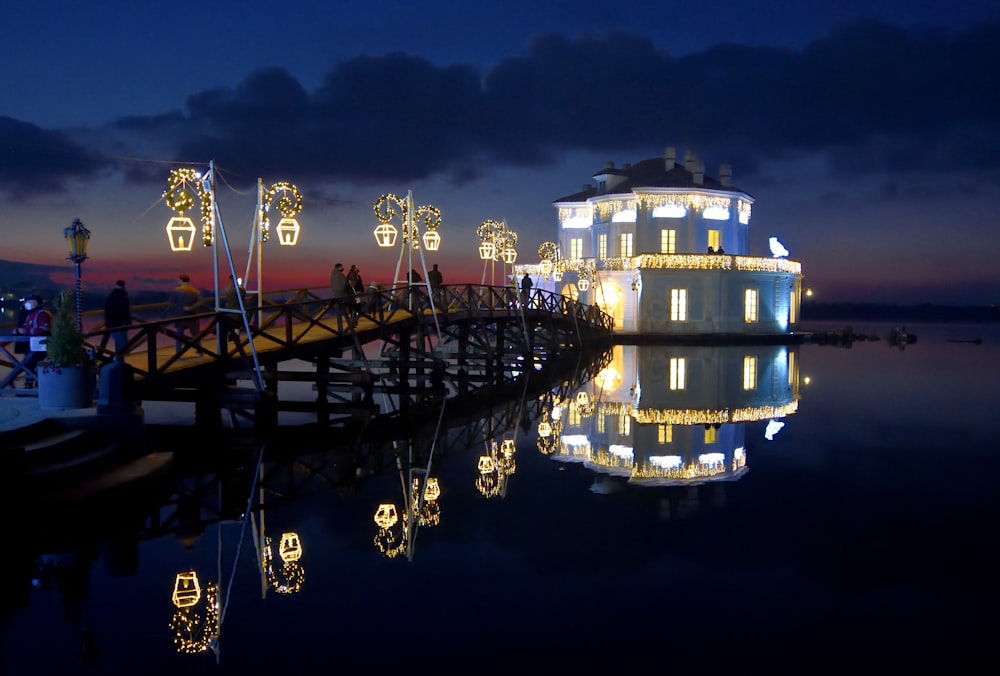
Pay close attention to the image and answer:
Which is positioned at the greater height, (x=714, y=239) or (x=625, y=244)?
(x=714, y=239)

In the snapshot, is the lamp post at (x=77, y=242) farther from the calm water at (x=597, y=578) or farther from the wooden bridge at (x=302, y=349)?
the calm water at (x=597, y=578)

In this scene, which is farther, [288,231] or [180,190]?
[288,231]

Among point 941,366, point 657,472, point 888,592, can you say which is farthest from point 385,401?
point 941,366

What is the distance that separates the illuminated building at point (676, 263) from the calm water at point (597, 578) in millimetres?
27882

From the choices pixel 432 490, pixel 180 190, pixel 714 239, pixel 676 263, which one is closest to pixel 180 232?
pixel 180 190

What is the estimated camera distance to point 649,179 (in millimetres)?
44594

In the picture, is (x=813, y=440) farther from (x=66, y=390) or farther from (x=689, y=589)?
(x=66, y=390)

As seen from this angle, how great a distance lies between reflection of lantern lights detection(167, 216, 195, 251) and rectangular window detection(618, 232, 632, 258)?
30.6 metres

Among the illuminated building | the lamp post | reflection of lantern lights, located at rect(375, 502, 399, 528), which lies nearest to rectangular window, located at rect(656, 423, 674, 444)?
reflection of lantern lights, located at rect(375, 502, 399, 528)

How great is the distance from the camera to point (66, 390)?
10617 mm

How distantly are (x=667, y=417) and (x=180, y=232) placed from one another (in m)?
9.62

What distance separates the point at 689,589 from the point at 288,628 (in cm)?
314

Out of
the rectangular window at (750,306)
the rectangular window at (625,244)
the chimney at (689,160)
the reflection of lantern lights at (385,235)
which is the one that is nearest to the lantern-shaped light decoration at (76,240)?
the reflection of lantern lights at (385,235)

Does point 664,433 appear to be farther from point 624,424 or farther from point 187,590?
point 187,590
